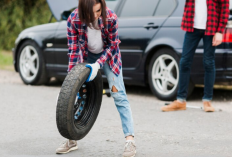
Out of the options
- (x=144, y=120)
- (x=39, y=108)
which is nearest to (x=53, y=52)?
(x=39, y=108)

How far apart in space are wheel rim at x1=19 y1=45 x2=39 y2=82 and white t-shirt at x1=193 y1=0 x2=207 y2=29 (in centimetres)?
342

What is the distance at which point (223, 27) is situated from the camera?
20.9ft

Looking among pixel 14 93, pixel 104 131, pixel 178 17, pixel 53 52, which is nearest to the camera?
pixel 104 131

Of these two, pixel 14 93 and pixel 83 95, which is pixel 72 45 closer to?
pixel 83 95

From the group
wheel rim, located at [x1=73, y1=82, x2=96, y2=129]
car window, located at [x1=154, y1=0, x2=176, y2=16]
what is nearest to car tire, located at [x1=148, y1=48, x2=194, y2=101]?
car window, located at [x1=154, y1=0, x2=176, y2=16]

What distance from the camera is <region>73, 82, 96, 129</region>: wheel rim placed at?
4602mm

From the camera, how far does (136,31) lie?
25.3 feet

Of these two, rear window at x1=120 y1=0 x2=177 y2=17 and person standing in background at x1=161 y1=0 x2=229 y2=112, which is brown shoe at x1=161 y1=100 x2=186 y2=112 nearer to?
person standing in background at x1=161 y1=0 x2=229 y2=112

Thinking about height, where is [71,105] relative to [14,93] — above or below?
above

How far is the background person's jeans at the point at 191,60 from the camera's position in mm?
6473

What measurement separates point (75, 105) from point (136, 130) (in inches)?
45.3

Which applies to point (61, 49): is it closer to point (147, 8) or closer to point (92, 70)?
point (147, 8)

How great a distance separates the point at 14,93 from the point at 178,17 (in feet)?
8.81

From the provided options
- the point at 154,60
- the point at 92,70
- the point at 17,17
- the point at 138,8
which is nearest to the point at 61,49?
the point at 138,8
